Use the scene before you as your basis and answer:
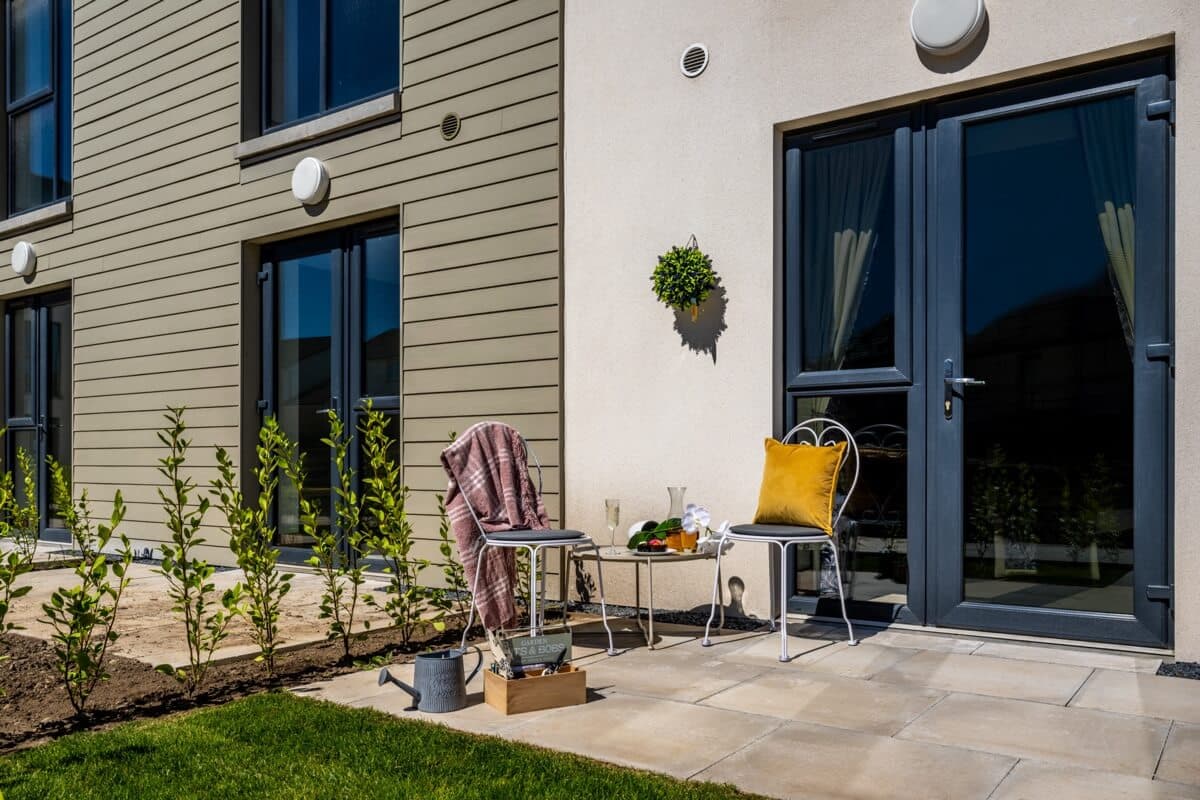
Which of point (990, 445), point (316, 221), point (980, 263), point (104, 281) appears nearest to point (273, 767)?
point (990, 445)

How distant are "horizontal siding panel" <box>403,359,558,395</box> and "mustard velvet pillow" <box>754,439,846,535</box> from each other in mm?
1450

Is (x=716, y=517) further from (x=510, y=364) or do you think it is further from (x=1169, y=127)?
(x=1169, y=127)

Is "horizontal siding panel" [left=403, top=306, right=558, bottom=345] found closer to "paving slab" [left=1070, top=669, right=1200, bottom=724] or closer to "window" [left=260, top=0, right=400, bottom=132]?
"window" [left=260, top=0, right=400, bottom=132]

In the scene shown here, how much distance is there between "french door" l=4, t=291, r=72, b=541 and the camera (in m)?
8.55

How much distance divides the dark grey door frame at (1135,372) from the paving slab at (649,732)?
1.52 meters

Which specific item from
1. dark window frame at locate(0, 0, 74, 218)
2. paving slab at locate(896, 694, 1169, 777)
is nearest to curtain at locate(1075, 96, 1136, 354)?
paving slab at locate(896, 694, 1169, 777)

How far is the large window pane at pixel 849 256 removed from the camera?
14.2 ft

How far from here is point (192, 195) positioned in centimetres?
712

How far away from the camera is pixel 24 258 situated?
28.0 ft

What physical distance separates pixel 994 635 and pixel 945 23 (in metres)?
2.52

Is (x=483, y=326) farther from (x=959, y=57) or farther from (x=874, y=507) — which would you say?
(x=959, y=57)

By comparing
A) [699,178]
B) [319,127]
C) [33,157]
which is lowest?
[699,178]

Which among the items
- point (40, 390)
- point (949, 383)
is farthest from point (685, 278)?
point (40, 390)

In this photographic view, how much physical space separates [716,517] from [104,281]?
5770mm
